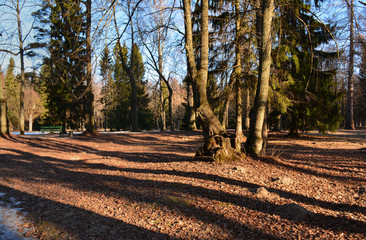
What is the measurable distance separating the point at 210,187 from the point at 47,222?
2947 mm

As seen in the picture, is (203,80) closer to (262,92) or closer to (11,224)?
(262,92)

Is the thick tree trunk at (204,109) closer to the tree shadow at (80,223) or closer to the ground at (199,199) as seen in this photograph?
the ground at (199,199)

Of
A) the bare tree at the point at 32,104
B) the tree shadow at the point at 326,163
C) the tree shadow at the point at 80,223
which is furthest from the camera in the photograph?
the bare tree at the point at 32,104

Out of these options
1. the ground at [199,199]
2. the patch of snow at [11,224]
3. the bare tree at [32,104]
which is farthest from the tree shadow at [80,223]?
the bare tree at [32,104]

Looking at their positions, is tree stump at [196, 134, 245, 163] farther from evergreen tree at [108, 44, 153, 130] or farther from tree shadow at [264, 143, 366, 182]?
evergreen tree at [108, 44, 153, 130]

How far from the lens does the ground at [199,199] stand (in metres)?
3.37

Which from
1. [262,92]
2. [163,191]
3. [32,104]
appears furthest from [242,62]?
[32,104]

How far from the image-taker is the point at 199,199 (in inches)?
169

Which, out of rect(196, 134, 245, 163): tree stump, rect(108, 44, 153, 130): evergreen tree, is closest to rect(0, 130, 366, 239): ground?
rect(196, 134, 245, 163): tree stump

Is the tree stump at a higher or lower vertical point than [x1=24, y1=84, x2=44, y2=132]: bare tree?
lower

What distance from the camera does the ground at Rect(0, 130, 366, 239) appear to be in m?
3.37

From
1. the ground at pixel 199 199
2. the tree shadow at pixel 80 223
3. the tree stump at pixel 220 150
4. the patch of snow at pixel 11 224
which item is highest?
the tree stump at pixel 220 150

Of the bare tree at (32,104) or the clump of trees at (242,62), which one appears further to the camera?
the bare tree at (32,104)

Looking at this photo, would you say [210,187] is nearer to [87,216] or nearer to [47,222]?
[87,216]
